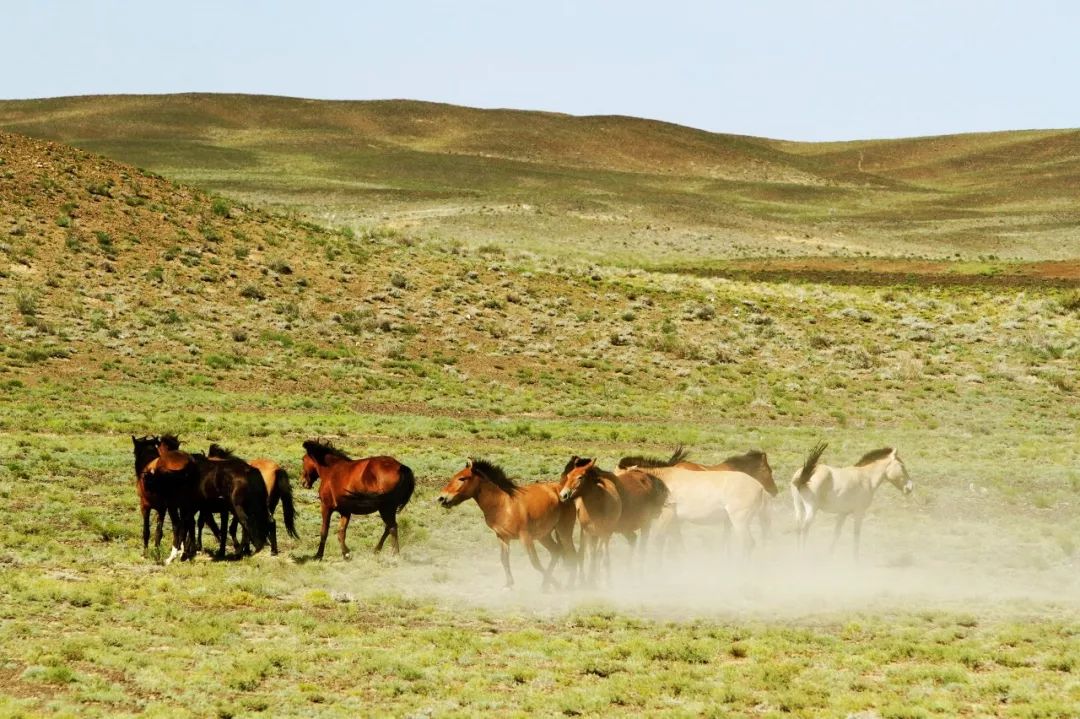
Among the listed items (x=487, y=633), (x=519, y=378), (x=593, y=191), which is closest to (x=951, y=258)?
(x=593, y=191)

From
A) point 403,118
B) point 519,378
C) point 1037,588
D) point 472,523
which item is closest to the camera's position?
point 1037,588

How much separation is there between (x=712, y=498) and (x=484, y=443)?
47.6 feet

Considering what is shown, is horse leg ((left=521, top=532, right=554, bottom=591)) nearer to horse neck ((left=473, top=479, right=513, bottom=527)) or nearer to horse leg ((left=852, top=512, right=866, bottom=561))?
horse neck ((left=473, top=479, right=513, bottom=527))

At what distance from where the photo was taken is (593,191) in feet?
401

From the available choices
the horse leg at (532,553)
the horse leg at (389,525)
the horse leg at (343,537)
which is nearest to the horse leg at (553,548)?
the horse leg at (532,553)

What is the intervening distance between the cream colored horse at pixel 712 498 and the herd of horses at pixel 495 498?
0.01 m

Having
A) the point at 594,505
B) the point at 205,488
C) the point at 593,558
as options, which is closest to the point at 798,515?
the point at 593,558

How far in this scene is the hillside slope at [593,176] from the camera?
97.4 meters

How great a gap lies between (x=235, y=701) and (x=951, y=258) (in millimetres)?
90328

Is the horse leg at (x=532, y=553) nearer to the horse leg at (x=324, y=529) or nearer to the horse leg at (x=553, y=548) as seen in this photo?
the horse leg at (x=553, y=548)

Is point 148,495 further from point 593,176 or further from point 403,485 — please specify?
point 593,176

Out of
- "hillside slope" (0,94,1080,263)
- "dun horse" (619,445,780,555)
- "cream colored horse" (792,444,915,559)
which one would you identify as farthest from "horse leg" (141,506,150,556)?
"hillside slope" (0,94,1080,263)

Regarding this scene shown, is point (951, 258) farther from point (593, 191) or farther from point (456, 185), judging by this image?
point (456, 185)

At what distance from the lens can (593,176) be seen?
444ft
